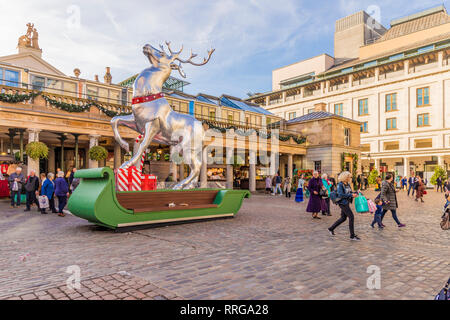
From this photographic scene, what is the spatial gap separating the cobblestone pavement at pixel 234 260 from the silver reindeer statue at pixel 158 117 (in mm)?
2672

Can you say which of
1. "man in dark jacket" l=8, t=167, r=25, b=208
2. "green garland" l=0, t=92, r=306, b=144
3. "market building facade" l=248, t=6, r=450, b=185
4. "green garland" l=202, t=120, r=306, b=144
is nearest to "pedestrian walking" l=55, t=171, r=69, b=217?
"man in dark jacket" l=8, t=167, r=25, b=208

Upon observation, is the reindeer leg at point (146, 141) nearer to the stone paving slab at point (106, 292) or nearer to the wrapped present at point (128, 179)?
the wrapped present at point (128, 179)

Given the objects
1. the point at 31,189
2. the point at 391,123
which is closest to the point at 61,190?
the point at 31,189

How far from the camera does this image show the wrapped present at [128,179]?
361 inches

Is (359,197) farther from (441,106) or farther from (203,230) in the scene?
(441,106)

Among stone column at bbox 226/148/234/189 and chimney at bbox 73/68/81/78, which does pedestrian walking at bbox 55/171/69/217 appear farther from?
chimney at bbox 73/68/81/78

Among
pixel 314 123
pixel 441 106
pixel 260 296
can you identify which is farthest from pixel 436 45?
pixel 260 296

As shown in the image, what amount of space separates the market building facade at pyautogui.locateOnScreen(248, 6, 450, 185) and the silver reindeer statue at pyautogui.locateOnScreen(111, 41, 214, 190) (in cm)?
2997

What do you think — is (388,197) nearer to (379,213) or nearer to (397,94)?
(379,213)

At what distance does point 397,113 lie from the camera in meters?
48.7

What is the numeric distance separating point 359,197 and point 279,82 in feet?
220

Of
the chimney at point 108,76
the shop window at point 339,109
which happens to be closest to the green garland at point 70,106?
the chimney at point 108,76

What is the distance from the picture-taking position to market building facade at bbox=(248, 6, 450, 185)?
4459 cm

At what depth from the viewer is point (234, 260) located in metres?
5.37
